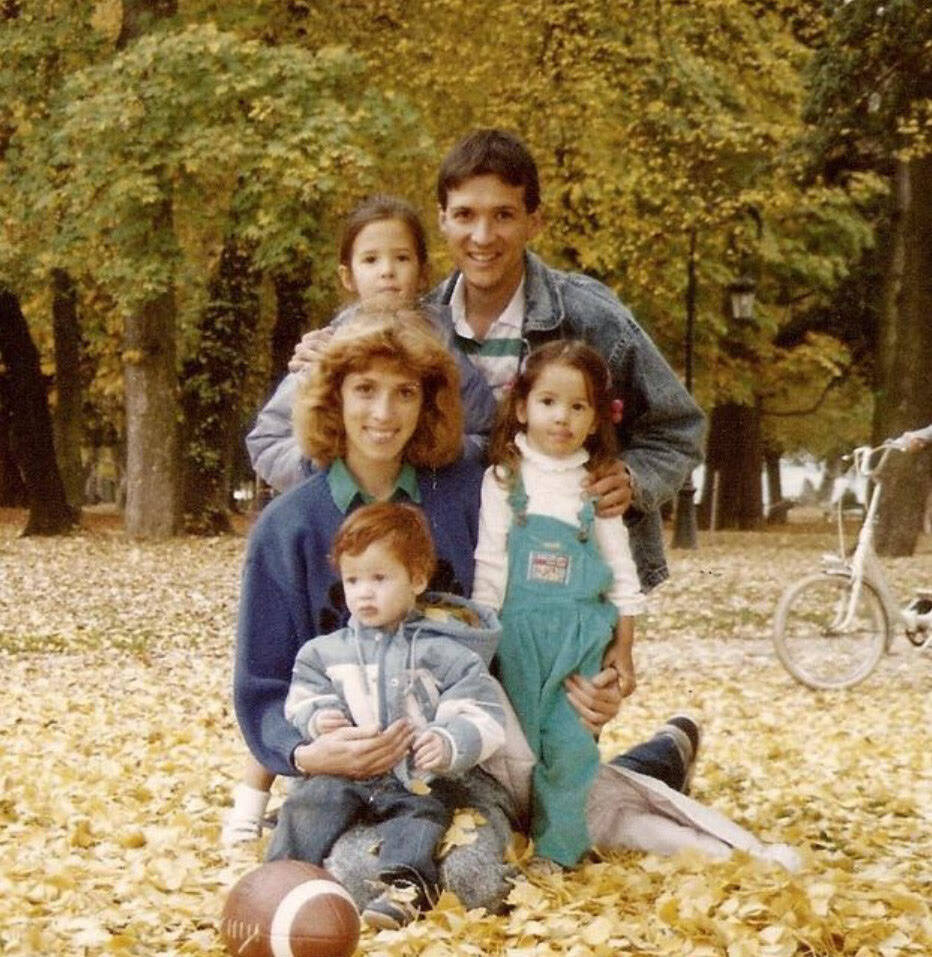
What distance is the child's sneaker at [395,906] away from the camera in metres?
4.83

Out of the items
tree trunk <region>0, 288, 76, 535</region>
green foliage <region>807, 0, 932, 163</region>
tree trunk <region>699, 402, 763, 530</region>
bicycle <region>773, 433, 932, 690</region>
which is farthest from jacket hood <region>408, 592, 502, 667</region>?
tree trunk <region>699, 402, 763, 530</region>

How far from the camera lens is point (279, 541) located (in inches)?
211

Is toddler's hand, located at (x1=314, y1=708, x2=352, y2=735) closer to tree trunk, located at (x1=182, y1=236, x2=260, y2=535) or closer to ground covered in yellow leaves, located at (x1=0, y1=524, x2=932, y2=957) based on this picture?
ground covered in yellow leaves, located at (x1=0, y1=524, x2=932, y2=957)

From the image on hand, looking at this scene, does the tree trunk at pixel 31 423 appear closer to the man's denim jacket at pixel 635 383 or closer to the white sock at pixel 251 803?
the white sock at pixel 251 803

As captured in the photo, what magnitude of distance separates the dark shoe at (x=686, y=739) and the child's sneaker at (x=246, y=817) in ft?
4.91

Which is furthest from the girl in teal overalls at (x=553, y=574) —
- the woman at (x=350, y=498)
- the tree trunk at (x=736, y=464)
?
the tree trunk at (x=736, y=464)

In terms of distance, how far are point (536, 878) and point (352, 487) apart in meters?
1.24

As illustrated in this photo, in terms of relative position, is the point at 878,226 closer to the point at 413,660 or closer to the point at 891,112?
the point at 891,112

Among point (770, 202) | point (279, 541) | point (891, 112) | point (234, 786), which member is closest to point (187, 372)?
point (770, 202)

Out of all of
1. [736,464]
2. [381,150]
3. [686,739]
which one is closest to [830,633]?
[686,739]

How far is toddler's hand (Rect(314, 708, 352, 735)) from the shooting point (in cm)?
493

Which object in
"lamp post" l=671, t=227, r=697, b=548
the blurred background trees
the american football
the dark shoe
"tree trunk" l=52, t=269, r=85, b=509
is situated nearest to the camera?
the american football

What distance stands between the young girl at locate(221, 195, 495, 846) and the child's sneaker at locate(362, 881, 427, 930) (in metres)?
1.29

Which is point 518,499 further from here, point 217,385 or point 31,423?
point 31,423
